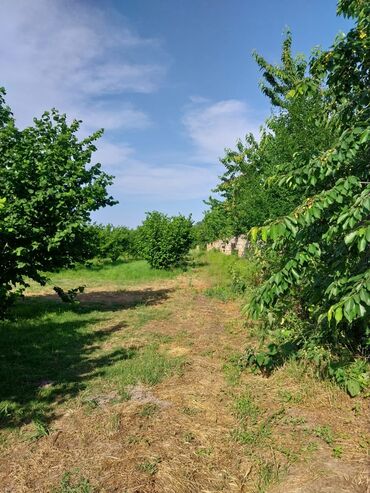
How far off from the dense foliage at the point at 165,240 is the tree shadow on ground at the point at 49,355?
30.0ft

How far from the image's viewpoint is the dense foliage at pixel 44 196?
26.8 ft

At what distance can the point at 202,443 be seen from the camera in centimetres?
386

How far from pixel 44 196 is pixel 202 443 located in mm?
6681

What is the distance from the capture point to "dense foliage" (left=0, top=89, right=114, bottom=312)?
26.8 ft

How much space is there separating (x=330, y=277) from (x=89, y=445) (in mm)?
3072

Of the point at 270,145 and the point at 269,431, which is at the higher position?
the point at 270,145

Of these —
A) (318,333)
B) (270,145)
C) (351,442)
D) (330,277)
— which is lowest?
(351,442)

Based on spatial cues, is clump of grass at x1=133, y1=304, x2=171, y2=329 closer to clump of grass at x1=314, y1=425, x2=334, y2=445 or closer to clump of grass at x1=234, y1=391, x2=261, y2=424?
clump of grass at x1=234, y1=391, x2=261, y2=424

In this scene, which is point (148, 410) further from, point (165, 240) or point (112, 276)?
point (165, 240)

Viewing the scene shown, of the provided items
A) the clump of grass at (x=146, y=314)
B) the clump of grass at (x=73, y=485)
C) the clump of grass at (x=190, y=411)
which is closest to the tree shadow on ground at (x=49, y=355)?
the clump of grass at (x=146, y=314)

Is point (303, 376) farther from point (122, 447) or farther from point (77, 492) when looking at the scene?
point (77, 492)

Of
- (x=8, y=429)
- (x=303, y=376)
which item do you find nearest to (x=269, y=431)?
(x=303, y=376)

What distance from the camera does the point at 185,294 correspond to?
1341 centimetres

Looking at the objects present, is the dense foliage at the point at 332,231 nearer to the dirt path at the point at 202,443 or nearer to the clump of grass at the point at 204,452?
the dirt path at the point at 202,443
